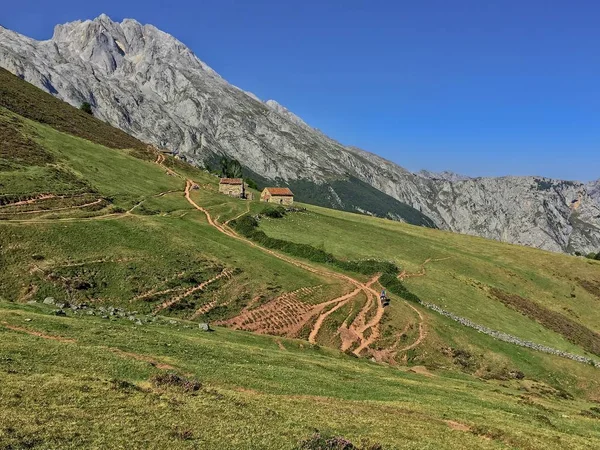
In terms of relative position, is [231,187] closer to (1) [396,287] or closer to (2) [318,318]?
(1) [396,287]

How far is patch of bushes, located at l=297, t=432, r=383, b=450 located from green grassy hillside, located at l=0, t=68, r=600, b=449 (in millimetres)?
550

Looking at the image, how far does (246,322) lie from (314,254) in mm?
29343

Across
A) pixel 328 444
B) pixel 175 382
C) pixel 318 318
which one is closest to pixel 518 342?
pixel 318 318

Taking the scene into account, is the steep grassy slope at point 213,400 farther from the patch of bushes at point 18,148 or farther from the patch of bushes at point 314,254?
the patch of bushes at point 18,148

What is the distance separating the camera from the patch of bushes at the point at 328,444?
19.6m

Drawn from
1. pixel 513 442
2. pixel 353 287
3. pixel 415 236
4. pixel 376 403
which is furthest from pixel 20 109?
pixel 513 442

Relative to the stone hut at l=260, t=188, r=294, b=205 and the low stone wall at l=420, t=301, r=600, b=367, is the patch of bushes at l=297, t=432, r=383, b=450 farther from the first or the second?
the stone hut at l=260, t=188, r=294, b=205

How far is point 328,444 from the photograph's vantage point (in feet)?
65.5

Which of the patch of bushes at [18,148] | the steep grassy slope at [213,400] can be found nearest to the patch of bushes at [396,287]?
the steep grassy slope at [213,400]

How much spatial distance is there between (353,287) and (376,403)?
39805 millimetres

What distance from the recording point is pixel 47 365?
2405cm

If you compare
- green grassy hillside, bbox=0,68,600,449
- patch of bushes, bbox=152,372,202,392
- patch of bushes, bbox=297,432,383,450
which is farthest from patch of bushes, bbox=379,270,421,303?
patch of bushes, bbox=297,432,383,450

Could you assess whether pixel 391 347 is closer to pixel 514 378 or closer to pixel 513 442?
pixel 514 378

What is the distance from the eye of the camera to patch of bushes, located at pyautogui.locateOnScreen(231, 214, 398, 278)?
78625 millimetres
